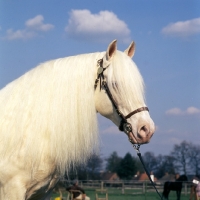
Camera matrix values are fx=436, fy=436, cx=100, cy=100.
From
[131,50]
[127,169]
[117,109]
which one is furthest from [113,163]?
[117,109]

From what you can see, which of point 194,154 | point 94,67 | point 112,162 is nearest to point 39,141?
point 94,67

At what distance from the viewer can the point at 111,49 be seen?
449cm

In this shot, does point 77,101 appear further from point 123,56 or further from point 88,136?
point 123,56

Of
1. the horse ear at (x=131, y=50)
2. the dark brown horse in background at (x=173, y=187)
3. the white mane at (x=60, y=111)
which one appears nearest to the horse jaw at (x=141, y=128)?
the white mane at (x=60, y=111)

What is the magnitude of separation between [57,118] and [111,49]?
35.4 inches

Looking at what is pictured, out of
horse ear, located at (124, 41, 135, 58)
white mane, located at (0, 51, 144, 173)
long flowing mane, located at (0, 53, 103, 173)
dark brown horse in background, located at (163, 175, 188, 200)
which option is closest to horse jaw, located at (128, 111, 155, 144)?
white mane, located at (0, 51, 144, 173)

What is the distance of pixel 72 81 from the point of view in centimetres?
449

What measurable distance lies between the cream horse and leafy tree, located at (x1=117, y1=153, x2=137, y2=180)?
4736 cm

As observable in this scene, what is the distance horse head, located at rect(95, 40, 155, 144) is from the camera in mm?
4273

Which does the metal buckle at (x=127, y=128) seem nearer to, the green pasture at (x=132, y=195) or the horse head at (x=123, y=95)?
the horse head at (x=123, y=95)

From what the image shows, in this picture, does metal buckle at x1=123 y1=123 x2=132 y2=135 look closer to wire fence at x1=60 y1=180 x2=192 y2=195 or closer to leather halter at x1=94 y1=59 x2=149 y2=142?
leather halter at x1=94 y1=59 x2=149 y2=142

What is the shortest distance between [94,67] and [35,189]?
138 centimetres

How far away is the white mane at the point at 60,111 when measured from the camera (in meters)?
4.29

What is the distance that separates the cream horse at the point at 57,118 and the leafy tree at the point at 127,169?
155ft
